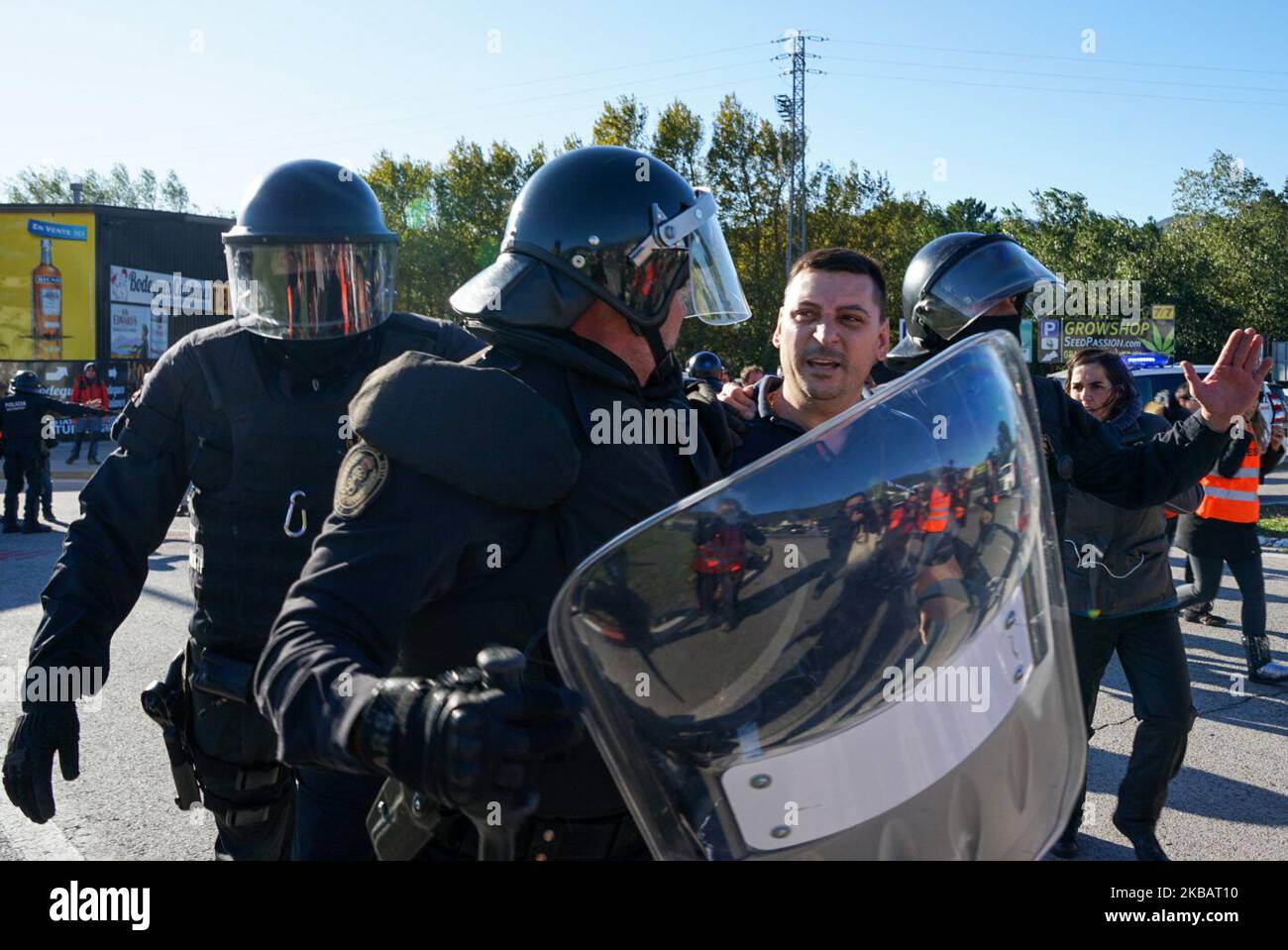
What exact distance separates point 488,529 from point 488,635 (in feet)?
0.53

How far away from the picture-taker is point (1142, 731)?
3.80 metres

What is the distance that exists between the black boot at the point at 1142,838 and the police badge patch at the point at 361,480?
329 cm

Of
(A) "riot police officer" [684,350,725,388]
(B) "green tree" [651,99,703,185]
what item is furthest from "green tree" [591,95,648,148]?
(A) "riot police officer" [684,350,725,388]

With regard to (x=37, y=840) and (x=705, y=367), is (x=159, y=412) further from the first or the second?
(x=705, y=367)

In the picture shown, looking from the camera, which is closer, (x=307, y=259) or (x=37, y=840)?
(x=307, y=259)

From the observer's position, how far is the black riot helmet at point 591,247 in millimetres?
1713

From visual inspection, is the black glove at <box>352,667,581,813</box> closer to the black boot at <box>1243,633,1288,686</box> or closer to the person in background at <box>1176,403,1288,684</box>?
the person in background at <box>1176,403,1288,684</box>

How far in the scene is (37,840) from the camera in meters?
3.99

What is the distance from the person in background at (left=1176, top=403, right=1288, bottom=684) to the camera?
248 inches

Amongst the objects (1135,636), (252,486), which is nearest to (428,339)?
(252,486)

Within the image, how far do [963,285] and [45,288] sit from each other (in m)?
29.2
